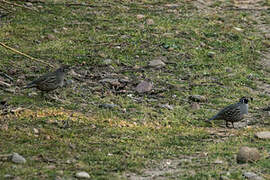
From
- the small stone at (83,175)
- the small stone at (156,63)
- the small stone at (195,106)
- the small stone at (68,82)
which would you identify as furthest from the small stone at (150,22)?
the small stone at (83,175)

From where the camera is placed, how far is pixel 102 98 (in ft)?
32.6

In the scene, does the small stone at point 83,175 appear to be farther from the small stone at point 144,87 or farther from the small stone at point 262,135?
the small stone at point 144,87

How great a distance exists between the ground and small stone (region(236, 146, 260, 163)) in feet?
0.34

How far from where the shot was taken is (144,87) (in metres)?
10.6

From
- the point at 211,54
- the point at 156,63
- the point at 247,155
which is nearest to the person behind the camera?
the point at 247,155

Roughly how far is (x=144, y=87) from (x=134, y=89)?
21 cm

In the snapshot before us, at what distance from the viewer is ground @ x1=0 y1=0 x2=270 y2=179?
714cm

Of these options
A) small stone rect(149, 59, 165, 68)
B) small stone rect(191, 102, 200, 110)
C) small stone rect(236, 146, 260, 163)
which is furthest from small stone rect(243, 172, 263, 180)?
small stone rect(149, 59, 165, 68)

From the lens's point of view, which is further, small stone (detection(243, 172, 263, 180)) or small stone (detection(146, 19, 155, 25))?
small stone (detection(146, 19, 155, 25))

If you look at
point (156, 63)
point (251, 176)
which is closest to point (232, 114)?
point (251, 176)

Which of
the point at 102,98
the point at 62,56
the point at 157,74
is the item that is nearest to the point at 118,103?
the point at 102,98

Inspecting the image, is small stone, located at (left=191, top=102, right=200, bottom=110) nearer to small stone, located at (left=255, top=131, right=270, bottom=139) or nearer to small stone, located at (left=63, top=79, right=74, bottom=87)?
small stone, located at (left=255, top=131, right=270, bottom=139)

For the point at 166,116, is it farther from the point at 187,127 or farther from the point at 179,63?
the point at 179,63

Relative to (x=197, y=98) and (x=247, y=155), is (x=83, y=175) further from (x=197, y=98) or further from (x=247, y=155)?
(x=197, y=98)
